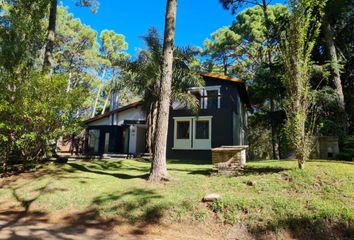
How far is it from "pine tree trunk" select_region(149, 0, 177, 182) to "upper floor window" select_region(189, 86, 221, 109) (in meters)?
8.29

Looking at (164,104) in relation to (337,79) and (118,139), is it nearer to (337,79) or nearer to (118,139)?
(337,79)

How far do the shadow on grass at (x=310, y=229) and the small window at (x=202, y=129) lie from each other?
12166 mm

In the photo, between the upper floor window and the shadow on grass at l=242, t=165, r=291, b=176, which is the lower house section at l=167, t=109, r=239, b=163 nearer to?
the upper floor window

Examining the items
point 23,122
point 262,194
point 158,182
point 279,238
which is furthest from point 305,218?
point 23,122

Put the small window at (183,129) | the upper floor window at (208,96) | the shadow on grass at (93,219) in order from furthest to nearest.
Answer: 1. the small window at (183,129)
2. the upper floor window at (208,96)
3. the shadow on grass at (93,219)

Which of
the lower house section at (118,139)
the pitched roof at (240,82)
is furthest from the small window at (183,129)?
the lower house section at (118,139)

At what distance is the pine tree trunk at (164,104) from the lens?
8.44 metres

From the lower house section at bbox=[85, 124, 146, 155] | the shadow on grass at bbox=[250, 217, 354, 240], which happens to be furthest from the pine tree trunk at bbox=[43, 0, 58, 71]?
the shadow on grass at bbox=[250, 217, 354, 240]

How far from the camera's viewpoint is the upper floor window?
57.3 ft

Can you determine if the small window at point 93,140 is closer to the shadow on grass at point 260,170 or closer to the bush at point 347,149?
the shadow on grass at point 260,170

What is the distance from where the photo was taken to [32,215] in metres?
6.85

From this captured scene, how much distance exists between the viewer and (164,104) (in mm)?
8867

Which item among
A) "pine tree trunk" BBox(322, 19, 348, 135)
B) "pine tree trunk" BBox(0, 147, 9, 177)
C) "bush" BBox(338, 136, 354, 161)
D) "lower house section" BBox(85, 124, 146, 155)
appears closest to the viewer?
"pine tree trunk" BBox(0, 147, 9, 177)

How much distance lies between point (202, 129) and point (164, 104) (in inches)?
358
